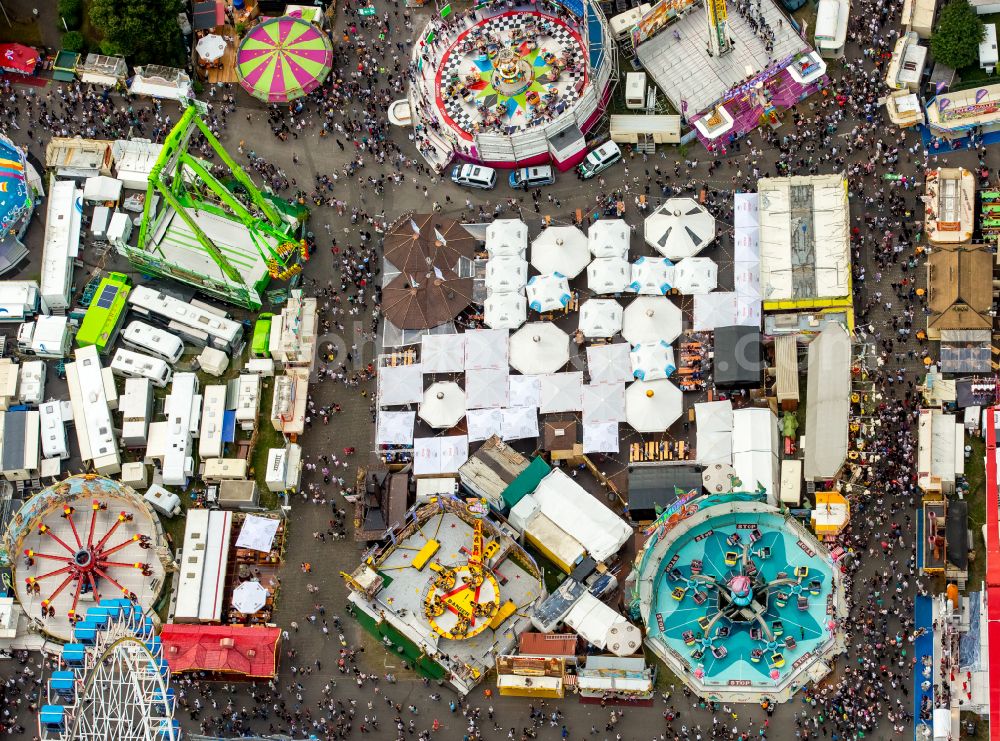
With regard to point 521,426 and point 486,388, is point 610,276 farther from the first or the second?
point 521,426

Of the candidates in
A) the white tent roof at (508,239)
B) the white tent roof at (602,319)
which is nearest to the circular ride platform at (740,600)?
the white tent roof at (602,319)

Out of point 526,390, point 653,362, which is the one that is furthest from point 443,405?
point 653,362

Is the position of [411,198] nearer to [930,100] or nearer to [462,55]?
[462,55]

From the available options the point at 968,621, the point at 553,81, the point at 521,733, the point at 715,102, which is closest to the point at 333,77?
the point at 553,81

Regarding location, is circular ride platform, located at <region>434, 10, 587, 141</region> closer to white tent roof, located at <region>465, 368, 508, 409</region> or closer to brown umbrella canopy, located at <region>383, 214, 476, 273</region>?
brown umbrella canopy, located at <region>383, 214, 476, 273</region>

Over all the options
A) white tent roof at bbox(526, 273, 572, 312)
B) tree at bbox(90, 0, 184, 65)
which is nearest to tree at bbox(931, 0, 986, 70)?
white tent roof at bbox(526, 273, 572, 312)
